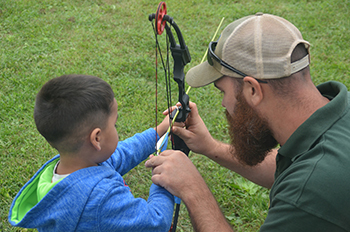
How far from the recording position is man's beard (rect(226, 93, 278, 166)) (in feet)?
5.75

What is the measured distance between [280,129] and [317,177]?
429 mm

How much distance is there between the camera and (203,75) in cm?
193

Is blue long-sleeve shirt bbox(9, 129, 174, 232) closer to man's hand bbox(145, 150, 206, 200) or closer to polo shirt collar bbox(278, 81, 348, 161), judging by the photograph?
man's hand bbox(145, 150, 206, 200)

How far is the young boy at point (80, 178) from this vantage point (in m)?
1.47

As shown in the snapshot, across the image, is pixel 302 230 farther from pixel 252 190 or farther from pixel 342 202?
pixel 252 190

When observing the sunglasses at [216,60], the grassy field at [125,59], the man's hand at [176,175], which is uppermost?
the sunglasses at [216,60]

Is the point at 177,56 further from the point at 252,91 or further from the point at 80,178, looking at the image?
the point at 80,178

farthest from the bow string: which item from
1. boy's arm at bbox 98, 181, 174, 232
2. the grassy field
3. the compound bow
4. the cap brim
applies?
the grassy field

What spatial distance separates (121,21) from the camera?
575 cm

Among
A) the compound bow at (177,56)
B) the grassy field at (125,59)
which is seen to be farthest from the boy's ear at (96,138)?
the grassy field at (125,59)

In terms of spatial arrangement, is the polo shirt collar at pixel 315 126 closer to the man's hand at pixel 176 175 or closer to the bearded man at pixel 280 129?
the bearded man at pixel 280 129

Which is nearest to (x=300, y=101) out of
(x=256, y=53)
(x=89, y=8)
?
(x=256, y=53)

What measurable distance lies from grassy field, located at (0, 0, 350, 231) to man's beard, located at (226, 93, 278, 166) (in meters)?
1.03

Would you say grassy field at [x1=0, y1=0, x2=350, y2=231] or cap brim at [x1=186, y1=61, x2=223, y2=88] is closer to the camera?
cap brim at [x1=186, y1=61, x2=223, y2=88]
